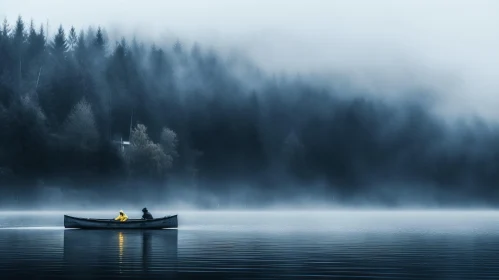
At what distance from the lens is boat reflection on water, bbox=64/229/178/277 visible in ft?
168

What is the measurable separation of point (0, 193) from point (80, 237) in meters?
110

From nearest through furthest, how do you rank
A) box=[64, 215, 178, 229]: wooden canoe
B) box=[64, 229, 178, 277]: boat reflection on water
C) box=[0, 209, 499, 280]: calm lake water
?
box=[0, 209, 499, 280]: calm lake water
box=[64, 229, 178, 277]: boat reflection on water
box=[64, 215, 178, 229]: wooden canoe

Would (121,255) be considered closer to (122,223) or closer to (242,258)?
(242,258)

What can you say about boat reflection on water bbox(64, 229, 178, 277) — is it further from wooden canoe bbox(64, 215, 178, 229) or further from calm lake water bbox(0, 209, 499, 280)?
wooden canoe bbox(64, 215, 178, 229)

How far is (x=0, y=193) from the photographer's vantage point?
19212cm

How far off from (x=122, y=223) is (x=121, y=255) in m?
36.9

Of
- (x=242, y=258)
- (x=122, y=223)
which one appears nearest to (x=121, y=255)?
(x=242, y=258)

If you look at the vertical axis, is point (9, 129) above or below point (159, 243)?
above

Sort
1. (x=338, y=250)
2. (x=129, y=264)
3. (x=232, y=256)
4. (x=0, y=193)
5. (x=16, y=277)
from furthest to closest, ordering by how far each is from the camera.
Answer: (x=0, y=193), (x=338, y=250), (x=232, y=256), (x=129, y=264), (x=16, y=277)

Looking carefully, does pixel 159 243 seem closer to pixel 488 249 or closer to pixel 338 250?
pixel 338 250

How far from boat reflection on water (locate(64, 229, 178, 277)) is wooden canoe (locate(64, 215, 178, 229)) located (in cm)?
826

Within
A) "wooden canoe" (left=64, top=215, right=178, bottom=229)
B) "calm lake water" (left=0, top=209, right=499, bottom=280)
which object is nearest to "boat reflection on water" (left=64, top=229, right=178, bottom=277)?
"calm lake water" (left=0, top=209, right=499, bottom=280)

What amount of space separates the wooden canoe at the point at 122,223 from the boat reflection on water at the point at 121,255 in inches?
325

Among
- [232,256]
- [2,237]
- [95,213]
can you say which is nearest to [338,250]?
[232,256]
